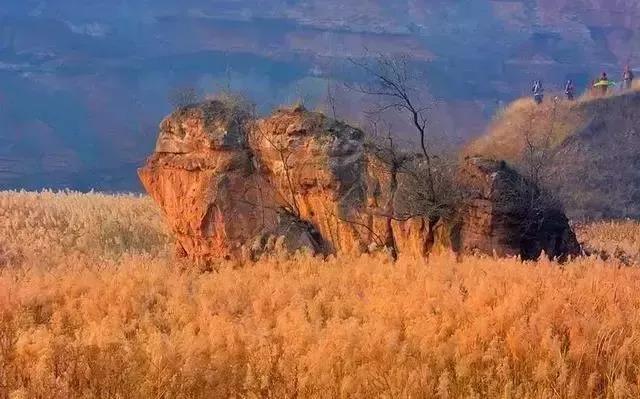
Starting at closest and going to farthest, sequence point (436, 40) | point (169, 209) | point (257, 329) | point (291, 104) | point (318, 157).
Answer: point (257, 329), point (318, 157), point (291, 104), point (169, 209), point (436, 40)

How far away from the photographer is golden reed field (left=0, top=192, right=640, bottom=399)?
18.4 feet

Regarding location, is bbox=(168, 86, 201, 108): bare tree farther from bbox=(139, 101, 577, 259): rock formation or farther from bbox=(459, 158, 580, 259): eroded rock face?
bbox=(459, 158, 580, 259): eroded rock face

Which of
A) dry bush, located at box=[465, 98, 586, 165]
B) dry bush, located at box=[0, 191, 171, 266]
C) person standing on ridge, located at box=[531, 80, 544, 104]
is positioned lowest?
dry bush, located at box=[0, 191, 171, 266]

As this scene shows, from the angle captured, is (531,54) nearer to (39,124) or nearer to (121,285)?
(39,124)

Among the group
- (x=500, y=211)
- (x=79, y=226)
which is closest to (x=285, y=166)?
(x=500, y=211)

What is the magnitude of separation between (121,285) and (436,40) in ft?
327

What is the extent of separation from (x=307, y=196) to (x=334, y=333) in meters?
8.30

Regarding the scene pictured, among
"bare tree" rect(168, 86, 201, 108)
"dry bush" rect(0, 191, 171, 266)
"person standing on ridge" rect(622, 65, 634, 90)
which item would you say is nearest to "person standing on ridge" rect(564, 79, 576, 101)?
"person standing on ridge" rect(622, 65, 634, 90)

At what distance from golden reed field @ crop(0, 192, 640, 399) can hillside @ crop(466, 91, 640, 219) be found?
87.8 ft

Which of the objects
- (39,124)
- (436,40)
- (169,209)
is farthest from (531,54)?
(169,209)

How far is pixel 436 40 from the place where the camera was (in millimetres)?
105500

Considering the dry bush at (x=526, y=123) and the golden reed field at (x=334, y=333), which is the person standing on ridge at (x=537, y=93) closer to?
the dry bush at (x=526, y=123)

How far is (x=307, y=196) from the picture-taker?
1462cm

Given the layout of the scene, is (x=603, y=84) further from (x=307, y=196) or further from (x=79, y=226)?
(x=307, y=196)
